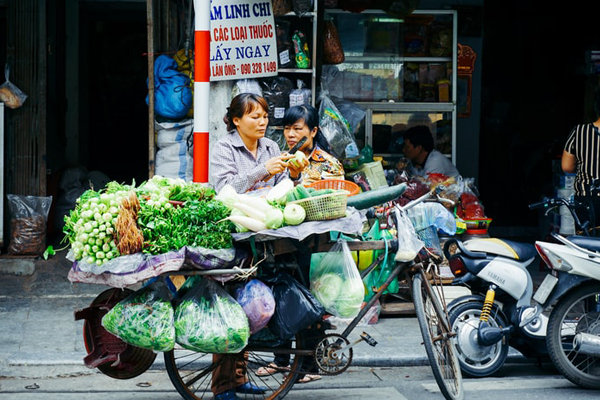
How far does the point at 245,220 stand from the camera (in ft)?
15.6

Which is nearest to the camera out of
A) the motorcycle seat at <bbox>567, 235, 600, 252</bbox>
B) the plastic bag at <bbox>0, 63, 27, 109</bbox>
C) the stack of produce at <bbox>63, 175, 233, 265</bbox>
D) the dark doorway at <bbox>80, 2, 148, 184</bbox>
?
the stack of produce at <bbox>63, 175, 233, 265</bbox>

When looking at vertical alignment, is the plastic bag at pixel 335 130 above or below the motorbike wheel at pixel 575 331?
above

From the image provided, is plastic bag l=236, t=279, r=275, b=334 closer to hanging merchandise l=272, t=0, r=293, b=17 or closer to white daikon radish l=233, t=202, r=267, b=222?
white daikon radish l=233, t=202, r=267, b=222

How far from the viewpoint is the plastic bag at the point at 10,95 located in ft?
29.1

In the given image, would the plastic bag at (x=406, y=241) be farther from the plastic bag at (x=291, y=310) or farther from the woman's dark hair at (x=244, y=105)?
the woman's dark hair at (x=244, y=105)

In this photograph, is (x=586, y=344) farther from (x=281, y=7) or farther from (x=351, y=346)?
(x=281, y=7)

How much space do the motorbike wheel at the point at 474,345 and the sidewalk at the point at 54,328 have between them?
529 millimetres

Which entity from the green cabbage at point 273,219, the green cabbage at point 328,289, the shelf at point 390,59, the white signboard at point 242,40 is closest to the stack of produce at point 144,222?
the green cabbage at point 273,219

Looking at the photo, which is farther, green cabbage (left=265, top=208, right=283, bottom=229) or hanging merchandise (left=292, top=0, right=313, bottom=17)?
hanging merchandise (left=292, top=0, right=313, bottom=17)

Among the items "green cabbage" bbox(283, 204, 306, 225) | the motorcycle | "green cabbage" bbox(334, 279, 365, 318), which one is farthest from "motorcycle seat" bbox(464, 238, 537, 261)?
"green cabbage" bbox(283, 204, 306, 225)

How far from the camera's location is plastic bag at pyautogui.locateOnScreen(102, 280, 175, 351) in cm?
472

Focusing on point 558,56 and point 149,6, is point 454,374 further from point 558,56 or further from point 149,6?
point 558,56

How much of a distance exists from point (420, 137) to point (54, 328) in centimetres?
410

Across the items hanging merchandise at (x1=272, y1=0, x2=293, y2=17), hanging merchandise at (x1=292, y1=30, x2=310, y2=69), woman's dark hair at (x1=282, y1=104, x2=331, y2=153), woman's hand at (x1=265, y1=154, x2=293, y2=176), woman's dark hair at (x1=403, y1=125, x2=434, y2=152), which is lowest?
woman's hand at (x1=265, y1=154, x2=293, y2=176)
